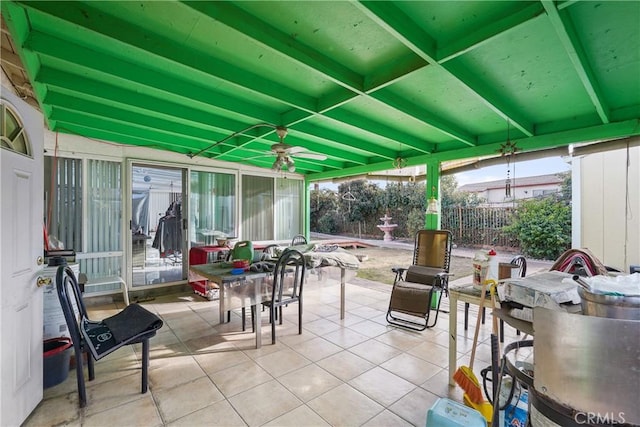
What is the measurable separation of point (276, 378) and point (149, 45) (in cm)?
261

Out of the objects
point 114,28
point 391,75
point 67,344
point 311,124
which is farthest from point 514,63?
point 67,344

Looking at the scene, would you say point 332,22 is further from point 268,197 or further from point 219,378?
point 268,197

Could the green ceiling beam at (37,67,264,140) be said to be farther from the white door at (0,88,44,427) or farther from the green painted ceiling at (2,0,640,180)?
the white door at (0,88,44,427)

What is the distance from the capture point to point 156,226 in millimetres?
6242

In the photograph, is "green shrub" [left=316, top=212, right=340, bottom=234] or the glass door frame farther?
"green shrub" [left=316, top=212, right=340, bottom=234]

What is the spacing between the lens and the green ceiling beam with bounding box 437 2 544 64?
139 cm

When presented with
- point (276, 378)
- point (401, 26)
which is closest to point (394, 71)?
point (401, 26)

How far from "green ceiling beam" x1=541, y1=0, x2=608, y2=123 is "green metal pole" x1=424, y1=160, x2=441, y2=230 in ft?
6.48

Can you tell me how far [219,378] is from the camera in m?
2.36

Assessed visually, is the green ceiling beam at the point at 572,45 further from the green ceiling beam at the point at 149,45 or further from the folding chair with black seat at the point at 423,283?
the folding chair with black seat at the point at 423,283

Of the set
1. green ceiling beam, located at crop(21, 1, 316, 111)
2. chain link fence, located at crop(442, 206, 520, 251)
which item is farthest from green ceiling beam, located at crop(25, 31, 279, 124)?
chain link fence, located at crop(442, 206, 520, 251)

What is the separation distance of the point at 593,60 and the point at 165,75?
124 inches

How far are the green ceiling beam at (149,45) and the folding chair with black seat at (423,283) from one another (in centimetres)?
263

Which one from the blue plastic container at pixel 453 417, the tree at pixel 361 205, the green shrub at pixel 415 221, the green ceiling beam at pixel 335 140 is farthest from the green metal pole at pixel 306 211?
the tree at pixel 361 205
